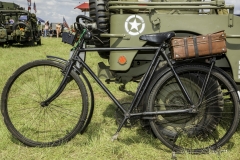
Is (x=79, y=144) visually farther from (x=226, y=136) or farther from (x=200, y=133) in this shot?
(x=226, y=136)

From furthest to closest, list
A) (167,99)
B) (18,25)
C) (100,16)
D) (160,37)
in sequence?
(18,25)
(100,16)
(167,99)
(160,37)

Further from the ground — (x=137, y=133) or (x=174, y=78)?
(x=174, y=78)

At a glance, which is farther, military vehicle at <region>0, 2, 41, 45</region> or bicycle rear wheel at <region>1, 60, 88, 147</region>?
military vehicle at <region>0, 2, 41, 45</region>

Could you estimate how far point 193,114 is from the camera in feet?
10.4

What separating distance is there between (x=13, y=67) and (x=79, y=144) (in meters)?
6.65

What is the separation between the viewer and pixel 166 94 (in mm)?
3482

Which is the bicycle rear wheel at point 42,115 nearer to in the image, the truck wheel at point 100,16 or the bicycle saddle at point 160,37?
the truck wheel at point 100,16

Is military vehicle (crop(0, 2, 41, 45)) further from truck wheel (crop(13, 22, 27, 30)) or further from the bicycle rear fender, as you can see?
the bicycle rear fender

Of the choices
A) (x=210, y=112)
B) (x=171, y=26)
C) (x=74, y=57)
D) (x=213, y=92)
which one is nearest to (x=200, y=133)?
(x=210, y=112)

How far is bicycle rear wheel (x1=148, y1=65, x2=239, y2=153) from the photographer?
308 centimetres

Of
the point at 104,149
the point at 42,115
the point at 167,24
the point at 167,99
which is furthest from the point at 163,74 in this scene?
the point at 42,115

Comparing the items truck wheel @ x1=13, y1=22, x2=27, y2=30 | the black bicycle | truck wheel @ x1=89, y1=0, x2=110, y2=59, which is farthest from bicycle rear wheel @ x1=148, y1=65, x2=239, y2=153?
truck wheel @ x1=13, y1=22, x2=27, y2=30

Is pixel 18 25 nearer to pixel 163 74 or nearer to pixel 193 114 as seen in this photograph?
pixel 163 74

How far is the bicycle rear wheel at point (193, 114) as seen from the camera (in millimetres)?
3078
